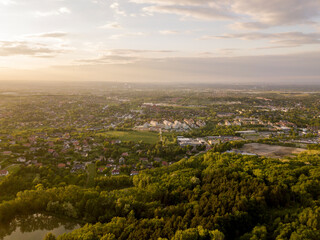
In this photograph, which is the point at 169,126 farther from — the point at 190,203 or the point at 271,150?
the point at 190,203

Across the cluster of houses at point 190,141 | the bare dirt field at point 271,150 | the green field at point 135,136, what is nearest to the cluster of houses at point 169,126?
the green field at point 135,136

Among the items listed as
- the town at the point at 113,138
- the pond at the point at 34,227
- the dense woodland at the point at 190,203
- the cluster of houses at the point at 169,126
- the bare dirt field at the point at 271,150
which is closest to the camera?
the dense woodland at the point at 190,203

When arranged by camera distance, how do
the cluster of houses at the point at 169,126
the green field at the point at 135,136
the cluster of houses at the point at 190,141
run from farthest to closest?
the cluster of houses at the point at 169,126
the green field at the point at 135,136
the cluster of houses at the point at 190,141

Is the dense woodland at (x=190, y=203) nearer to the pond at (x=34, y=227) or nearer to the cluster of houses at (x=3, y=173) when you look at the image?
the pond at (x=34, y=227)

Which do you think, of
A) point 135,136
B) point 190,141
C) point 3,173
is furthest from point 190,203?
point 135,136

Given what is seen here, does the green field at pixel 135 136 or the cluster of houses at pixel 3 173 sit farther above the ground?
the green field at pixel 135 136

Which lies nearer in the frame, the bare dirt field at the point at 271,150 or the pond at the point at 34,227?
the pond at the point at 34,227
